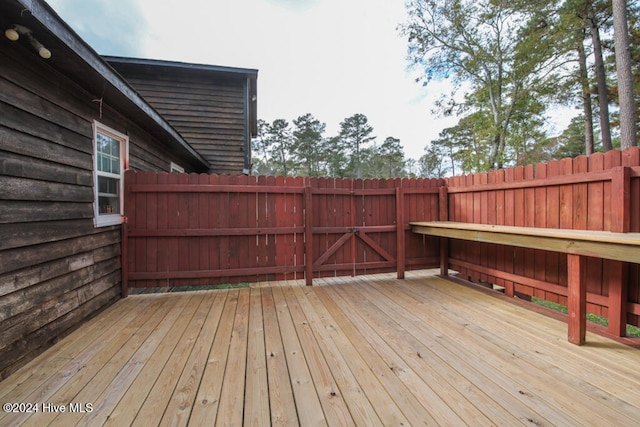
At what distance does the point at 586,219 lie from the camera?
8.14 feet

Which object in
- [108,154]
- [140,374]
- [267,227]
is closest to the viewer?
[140,374]

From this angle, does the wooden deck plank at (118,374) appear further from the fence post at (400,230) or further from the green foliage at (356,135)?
the green foliage at (356,135)

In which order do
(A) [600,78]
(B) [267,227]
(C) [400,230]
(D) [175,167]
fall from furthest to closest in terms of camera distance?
(A) [600,78]
(D) [175,167]
(C) [400,230]
(B) [267,227]

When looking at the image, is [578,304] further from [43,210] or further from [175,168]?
[175,168]

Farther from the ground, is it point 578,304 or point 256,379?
point 578,304

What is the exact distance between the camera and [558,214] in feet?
8.98

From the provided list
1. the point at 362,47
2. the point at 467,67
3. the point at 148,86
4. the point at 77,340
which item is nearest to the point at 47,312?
the point at 77,340

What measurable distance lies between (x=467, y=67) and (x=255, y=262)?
11395mm

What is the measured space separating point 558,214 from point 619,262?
2.38 feet

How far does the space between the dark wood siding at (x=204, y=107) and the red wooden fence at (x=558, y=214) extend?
5790 millimetres

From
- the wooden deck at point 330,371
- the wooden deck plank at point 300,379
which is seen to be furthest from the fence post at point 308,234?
the wooden deck plank at point 300,379

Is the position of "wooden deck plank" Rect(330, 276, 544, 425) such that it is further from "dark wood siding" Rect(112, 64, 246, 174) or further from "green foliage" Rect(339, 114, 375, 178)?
"green foliage" Rect(339, 114, 375, 178)

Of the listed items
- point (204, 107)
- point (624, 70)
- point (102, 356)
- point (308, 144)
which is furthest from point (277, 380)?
point (308, 144)

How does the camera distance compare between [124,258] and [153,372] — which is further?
[124,258]
